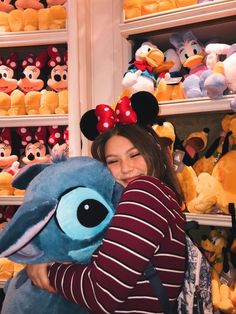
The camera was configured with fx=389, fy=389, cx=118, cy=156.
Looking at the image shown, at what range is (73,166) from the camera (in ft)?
2.90

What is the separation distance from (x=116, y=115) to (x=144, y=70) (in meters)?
0.46

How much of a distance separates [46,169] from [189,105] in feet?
2.46

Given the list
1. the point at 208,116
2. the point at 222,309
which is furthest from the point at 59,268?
the point at 208,116

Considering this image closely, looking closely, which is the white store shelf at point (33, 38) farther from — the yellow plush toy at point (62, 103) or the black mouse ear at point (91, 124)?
the black mouse ear at point (91, 124)

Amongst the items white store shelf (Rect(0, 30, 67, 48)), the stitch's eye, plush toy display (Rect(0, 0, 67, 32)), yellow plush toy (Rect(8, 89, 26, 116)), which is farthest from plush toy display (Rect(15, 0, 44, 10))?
the stitch's eye

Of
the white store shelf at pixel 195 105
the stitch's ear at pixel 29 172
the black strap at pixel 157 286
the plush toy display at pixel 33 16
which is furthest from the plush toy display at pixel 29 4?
the black strap at pixel 157 286

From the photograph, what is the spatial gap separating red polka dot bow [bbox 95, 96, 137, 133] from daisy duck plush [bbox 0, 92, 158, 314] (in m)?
0.34

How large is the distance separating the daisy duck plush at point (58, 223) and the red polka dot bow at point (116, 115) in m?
0.34

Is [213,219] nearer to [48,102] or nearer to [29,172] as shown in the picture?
[29,172]

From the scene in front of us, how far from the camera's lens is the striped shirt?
76 centimetres

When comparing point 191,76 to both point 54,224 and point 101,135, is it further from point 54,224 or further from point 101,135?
point 54,224

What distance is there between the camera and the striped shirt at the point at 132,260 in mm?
763

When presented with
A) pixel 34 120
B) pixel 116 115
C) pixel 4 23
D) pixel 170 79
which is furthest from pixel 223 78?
pixel 4 23

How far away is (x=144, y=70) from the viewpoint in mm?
1634
